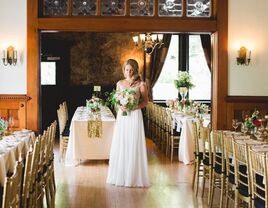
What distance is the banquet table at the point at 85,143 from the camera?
31.4ft

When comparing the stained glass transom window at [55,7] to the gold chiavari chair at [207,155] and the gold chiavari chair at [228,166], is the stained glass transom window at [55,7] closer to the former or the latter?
the gold chiavari chair at [207,155]

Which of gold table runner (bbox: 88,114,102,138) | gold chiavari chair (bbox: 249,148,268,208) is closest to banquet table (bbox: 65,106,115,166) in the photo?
gold table runner (bbox: 88,114,102,138)

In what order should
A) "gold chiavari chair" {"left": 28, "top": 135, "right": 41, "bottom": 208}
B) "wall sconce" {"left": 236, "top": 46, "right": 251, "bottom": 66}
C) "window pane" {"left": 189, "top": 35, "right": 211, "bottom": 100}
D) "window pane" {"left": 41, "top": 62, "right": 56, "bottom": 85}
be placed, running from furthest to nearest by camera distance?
1. "window pane" {"left": 189, "top": 35, "right": 211, "bottom": 100}
2. "window pane" {"left": 41, "top": 62, "right": 56, "bottom": 85}
3. "wall sconce" {"left": 236, "top": 46, "right": 251, "bottom": 66}
4. "gold chiavari chair" {"left": 28, "top": 135, "right": 41, "bottom": 208}

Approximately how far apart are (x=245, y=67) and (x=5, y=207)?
20.3 feet

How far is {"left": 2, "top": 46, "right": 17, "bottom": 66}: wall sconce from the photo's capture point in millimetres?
8438

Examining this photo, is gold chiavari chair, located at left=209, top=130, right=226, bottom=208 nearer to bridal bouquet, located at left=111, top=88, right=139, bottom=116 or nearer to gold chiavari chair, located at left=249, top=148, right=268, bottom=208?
gold chiavari chair, located at left=249, top=148, right=268, bottom=208

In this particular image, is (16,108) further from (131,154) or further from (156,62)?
(156,62)

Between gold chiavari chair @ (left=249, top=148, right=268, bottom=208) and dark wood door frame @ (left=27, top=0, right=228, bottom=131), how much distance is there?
3.85 m

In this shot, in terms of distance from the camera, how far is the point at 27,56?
8508 millimetres

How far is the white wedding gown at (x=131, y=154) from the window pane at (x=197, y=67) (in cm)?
818

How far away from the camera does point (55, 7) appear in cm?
856

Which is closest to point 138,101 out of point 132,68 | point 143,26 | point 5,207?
point 132,68

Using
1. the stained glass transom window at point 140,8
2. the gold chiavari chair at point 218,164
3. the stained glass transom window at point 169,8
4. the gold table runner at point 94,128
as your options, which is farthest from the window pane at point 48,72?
the gold chiavari chair at point 218,164

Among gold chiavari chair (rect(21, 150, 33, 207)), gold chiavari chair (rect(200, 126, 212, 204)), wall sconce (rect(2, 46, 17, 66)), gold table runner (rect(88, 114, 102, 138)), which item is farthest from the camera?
gold table runner (rect(88, 114, 102, 138))
